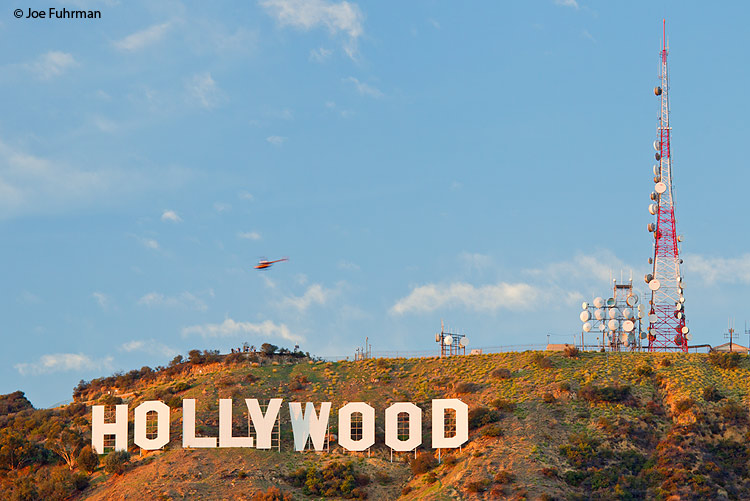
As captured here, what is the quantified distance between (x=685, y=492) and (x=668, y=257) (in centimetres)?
3420

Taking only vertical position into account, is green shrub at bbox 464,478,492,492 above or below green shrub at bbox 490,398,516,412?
below

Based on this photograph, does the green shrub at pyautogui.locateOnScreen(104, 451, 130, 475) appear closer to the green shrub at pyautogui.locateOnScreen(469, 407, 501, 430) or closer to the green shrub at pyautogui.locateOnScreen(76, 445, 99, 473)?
the green shrub at pyautogui.locateOnScreen(76, 445, 99, 473)

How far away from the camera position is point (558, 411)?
280ft

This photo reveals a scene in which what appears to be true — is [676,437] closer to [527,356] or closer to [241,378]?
[527,356]

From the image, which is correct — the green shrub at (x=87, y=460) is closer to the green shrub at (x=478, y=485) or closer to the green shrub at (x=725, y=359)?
the green shrub at (x=478, y=485)

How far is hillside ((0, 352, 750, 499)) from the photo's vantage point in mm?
74938

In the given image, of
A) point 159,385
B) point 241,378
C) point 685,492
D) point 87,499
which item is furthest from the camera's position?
point 159,385

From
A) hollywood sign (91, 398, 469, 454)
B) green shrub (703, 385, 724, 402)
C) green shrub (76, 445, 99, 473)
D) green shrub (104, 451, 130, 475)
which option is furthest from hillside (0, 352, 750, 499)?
hollywood sign (91, 398, 469, 454)

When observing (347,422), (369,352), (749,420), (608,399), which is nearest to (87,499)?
(347,422)

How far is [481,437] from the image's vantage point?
266 ft

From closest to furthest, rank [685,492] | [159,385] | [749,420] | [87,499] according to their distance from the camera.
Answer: [685,492]
[87,499]
[749,420]
[159,385]

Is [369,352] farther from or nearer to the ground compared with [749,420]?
farther from the ground

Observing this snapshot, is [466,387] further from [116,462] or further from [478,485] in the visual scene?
[116,462]

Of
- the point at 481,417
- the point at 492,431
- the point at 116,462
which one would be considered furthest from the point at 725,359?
the point at 116,462
